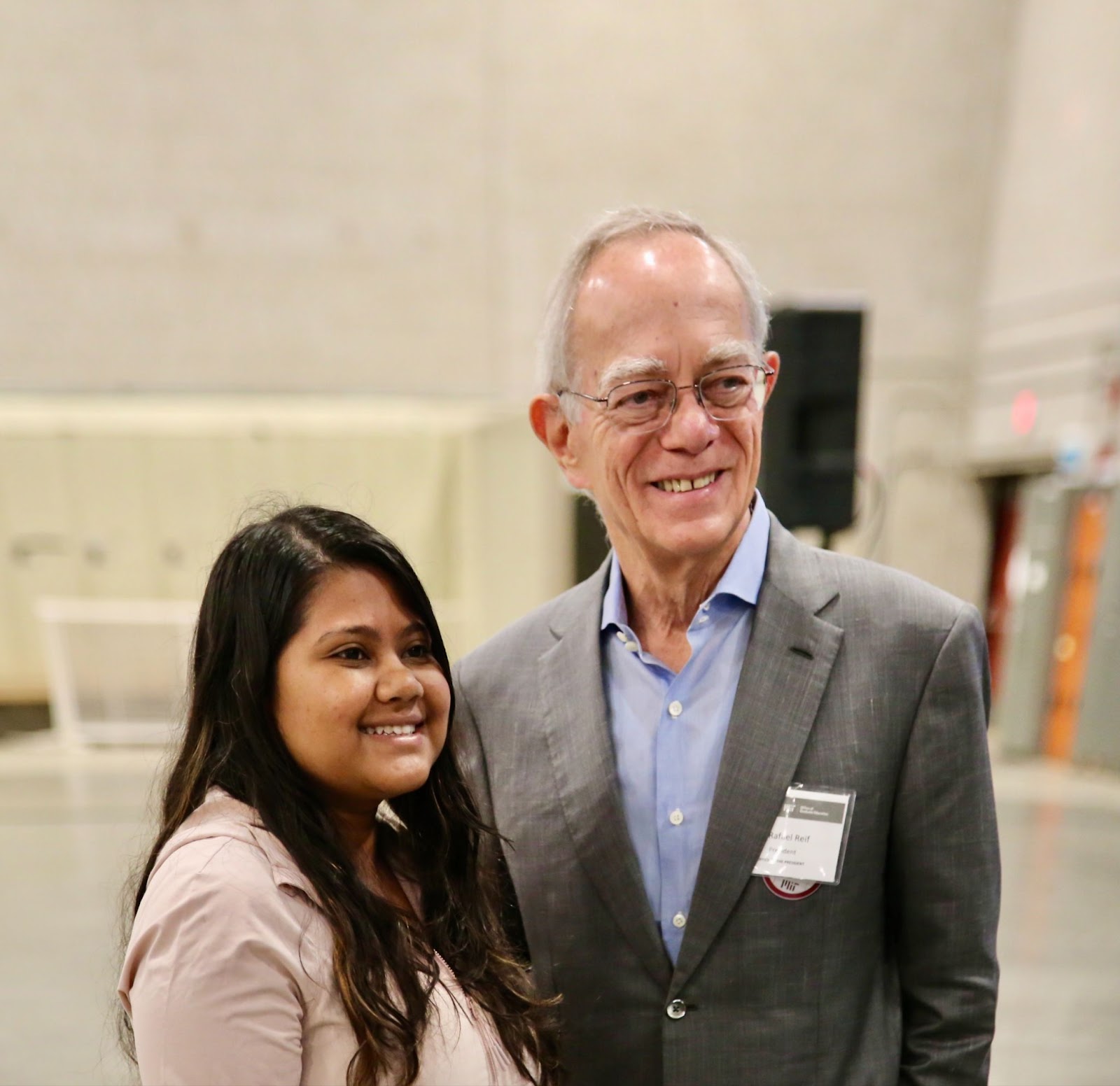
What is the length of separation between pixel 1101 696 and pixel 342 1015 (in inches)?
260

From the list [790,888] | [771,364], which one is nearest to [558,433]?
[771,364]

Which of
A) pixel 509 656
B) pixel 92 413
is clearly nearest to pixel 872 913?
pixel 509 656

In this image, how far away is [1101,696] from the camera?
665 centimetres

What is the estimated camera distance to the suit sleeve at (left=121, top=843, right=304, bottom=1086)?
1043 millimetres

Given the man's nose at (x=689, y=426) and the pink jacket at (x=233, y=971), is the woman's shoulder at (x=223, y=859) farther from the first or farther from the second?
the man's nose at (x=689, y=426)

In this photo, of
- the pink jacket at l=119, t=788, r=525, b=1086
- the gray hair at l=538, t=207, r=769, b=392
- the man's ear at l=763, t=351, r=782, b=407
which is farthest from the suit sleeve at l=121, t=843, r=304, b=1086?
the man's ear at l=763, t=351, r=782, b=407

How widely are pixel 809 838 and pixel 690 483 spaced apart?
1.67 ft

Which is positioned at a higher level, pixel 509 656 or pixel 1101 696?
pixel 509 656

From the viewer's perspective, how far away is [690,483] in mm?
1524

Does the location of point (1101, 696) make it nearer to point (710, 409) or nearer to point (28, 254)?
point (710, 409)

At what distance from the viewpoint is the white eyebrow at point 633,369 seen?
1484mm

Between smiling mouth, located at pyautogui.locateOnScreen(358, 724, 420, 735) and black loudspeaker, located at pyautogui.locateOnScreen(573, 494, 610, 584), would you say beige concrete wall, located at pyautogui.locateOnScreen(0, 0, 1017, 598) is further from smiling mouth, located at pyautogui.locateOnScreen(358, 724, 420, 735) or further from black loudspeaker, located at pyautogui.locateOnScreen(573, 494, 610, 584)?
smiling mouth, located at pyautogui.locateOnScreen(358, 724, 420, 735)

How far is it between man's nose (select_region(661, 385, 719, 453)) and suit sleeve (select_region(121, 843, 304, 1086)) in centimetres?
79

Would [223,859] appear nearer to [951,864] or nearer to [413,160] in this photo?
[951,864]
